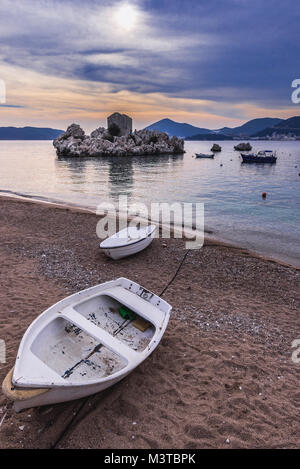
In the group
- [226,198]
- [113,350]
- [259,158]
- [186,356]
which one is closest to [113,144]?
[259,158]

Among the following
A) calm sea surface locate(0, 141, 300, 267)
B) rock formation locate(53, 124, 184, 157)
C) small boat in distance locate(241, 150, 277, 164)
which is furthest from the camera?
rock formation locate(53, 124, 184, 157)

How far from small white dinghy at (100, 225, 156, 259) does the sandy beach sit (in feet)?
1.41

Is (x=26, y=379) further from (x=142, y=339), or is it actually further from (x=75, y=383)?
(x=142, y=339)

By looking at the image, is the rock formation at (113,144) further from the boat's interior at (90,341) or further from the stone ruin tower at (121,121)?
the boat's interior at (90,341)

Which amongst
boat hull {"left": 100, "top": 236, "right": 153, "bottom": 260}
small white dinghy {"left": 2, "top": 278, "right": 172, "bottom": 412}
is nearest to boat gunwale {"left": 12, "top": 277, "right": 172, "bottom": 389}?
small white dinghy {"left": 2, "top": 278, "right": 172, "bottom": 412}

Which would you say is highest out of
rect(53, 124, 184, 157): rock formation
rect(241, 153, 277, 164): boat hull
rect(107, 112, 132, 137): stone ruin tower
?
rect(107, 112, 132, 137): stone ruin tower

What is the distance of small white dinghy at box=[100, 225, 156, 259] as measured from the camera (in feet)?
39.2

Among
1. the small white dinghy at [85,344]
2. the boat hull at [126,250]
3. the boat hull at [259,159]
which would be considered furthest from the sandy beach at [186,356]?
the boat hull at [259,159]

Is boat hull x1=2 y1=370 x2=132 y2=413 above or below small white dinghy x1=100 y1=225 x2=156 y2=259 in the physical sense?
below

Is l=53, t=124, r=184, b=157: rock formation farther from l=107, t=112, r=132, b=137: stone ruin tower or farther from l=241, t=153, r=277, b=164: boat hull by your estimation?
l=241, t=153, r=277, b=164: boat hull

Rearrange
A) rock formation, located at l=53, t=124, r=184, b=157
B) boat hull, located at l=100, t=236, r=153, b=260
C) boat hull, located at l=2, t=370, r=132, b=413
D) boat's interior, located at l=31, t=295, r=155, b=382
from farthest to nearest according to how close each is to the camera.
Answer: rock formation, located at l=53, t=124, r=184, b=157 < boat hull, located at l=100, t=236, r=153, b=260 < boat's interior, located at l=31, t=295, r=155, b=382 < boat hull, located at l=2, t=370, r=132, b=413

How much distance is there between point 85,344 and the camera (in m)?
5.99

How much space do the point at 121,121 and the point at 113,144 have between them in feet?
96.3

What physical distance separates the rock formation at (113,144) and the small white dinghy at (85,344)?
85488 millimetres
